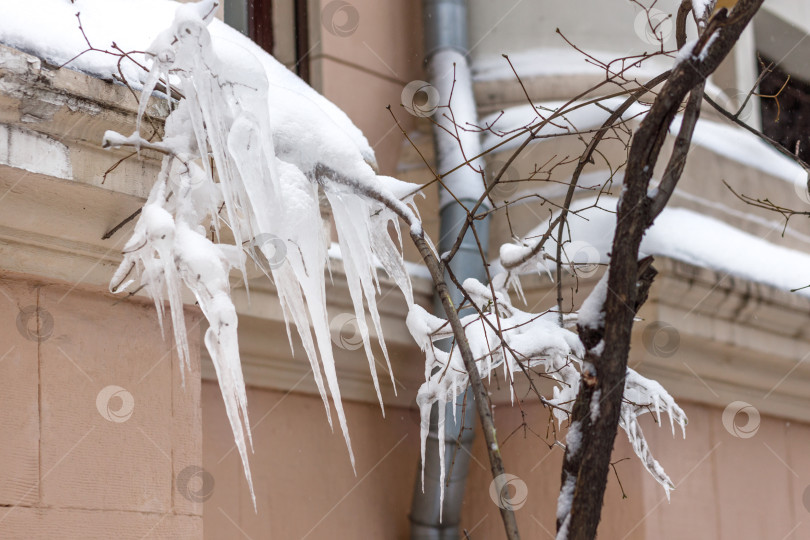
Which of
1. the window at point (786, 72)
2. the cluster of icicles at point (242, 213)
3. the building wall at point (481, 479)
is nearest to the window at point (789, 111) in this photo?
the window at point (786, 72)

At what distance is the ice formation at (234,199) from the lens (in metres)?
2.73

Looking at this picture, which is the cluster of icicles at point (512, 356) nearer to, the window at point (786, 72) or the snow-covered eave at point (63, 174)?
the snow-covered eave at point (63, 174)

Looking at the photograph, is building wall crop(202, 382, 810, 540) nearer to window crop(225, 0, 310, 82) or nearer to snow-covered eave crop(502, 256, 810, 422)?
snow-covered eave crop(502, 256, 810, 422)

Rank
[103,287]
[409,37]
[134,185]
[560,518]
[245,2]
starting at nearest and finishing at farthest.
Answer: [560,518]
[134,185]
[103,287]
[245,2]
[409,37]

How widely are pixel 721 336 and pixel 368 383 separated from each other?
1840mm

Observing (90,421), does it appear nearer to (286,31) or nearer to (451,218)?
(451,218)

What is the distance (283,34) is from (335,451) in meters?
2.20

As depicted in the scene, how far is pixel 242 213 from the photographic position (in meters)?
3.05

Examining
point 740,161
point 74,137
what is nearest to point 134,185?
point 74,137

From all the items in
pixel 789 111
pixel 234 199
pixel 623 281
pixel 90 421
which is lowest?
pixel 90 421

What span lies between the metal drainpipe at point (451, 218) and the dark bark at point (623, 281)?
2.93m

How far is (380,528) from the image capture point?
5.82 m

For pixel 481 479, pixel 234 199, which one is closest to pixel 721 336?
pixel 481 479

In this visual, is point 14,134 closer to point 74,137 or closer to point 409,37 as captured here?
point 74,137
